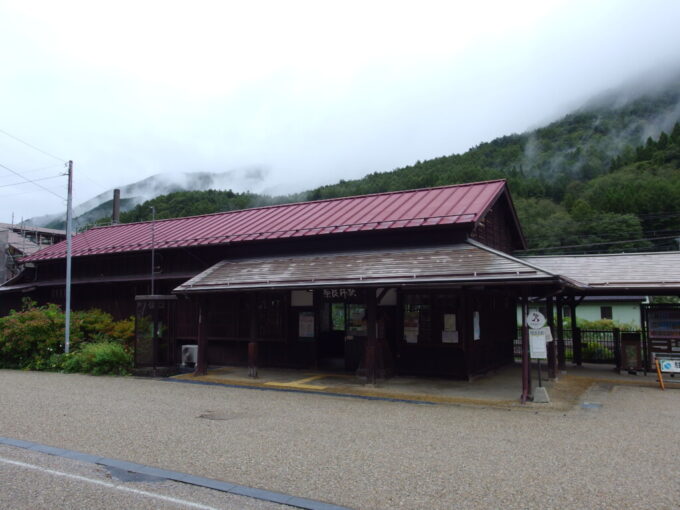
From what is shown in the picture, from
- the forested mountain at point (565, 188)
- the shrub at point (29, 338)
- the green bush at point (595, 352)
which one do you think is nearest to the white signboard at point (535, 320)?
the green bush at point (595, 352)

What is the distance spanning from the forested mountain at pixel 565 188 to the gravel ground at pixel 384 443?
32.6 m

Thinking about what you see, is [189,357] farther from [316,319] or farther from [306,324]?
[316,319]

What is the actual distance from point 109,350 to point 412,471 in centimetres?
1217

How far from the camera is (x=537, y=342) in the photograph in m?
11.0

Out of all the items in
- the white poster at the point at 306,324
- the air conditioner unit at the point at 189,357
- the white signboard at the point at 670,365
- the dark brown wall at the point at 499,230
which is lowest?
the white signboard at the point at 670,365

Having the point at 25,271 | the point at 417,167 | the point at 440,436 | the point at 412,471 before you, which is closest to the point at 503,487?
the point at 412,471

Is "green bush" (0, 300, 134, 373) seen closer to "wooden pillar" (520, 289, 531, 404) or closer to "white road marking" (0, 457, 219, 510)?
"white road marking" (0, 457, 219, 510)

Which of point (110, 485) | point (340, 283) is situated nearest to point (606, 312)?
point (340, 283)

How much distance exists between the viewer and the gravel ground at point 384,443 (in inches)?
219

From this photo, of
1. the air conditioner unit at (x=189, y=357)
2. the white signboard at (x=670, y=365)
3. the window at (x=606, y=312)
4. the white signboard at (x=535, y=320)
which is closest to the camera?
the white signboard at (x=535, y=320)

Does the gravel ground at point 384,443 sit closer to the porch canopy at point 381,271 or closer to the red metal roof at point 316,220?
the porch canopy at point 381,271

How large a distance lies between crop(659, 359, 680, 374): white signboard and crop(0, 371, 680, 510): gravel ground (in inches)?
54.4

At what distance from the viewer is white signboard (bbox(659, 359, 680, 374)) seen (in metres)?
13.2

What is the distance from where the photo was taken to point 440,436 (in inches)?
315
